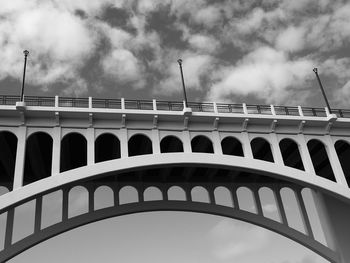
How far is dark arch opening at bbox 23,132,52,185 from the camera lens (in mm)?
25672

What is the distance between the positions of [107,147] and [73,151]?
2362 mm

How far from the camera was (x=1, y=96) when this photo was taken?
22672 mm

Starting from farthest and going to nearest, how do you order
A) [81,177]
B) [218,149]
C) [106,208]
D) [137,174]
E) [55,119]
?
[137,174] < [106,208] < [218,149] < [55,119] < [81,177]

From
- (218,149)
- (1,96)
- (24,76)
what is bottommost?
(218,149)

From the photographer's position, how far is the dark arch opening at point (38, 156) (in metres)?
25.7

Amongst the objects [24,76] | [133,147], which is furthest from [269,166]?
[24,76]

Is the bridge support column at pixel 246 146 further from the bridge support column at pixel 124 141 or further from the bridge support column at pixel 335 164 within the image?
the bridge support column at pixel 124 141

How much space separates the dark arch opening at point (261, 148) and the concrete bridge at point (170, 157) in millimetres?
72

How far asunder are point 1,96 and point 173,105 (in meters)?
9.73

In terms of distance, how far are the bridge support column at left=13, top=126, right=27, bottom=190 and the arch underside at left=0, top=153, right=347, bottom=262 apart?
0.61 m

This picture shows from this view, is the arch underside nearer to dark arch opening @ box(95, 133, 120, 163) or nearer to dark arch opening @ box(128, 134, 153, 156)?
dark arch opening @ box(95, 133, 120, 163)

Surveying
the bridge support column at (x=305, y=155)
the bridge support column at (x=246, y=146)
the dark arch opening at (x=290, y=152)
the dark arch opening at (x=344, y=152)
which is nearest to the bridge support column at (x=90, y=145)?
the bridge support column at (x=246, y=146)

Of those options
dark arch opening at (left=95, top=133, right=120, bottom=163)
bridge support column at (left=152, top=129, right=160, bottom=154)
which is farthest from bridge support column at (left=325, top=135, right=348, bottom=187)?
dark arch opening at (left=95, top=133, right=120, bottom=163)

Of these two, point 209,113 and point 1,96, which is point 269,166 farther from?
point 1,96
